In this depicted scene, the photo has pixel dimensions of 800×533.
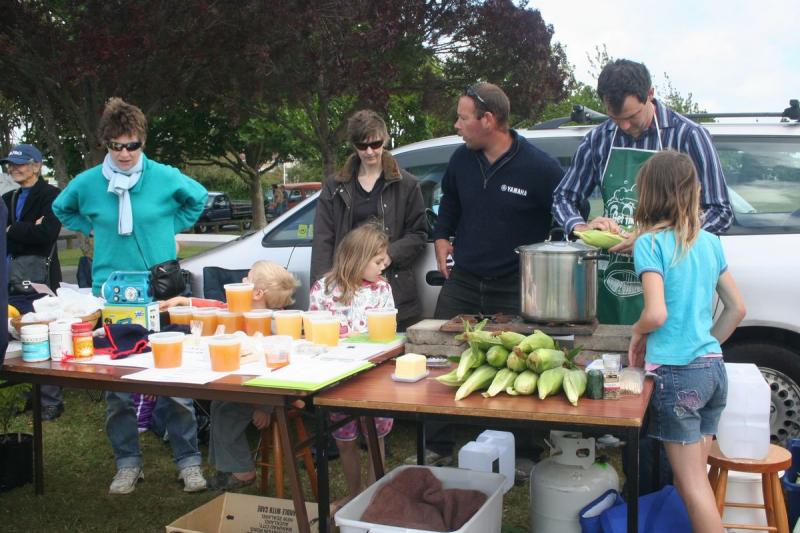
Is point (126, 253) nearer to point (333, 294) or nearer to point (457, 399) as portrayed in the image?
point (333, 294)

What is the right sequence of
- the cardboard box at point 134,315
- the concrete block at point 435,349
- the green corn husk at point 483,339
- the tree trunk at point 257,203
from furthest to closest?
the tree trunk at point 257,203, the cardboard box at point 134,315, the concrete block at point 435,349, the green corn husk at point 483,339

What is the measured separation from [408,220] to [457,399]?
6.52 ft

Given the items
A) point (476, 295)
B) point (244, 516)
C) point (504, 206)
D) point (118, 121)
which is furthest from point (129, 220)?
point (504, 206)

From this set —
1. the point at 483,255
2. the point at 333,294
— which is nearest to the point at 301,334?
the point at 333,294

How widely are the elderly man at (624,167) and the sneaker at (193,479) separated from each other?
2384mm

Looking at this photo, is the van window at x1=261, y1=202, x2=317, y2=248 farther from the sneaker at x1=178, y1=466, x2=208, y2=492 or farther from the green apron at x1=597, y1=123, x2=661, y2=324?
the green apron at x1=597, y1=123, x2=661, y2=324

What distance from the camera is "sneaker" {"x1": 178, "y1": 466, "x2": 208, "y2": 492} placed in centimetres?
439

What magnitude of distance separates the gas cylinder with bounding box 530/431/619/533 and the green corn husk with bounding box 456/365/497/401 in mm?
548

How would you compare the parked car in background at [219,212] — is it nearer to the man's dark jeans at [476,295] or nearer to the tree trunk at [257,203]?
the tree trunk at [257,203]

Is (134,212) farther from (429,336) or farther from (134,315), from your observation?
Result: (429,336)

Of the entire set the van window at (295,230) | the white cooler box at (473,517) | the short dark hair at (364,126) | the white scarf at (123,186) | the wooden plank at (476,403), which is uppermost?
the short dark hair at (364,126)

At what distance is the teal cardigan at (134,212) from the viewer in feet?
14.8

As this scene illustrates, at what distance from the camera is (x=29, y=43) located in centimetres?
983

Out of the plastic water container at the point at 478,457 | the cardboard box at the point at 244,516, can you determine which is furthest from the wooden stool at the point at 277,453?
the plastic water container at the point at 478,457
